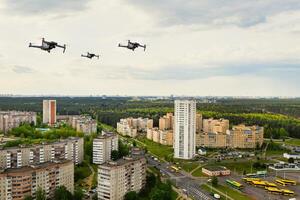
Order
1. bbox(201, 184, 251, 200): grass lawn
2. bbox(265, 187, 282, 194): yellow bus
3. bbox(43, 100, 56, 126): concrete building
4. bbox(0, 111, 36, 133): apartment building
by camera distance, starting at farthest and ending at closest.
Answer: bbox(43, 100, 56, 126): concrete building, bbox(0, 111, 36, 133): apartment building, bbox(265, 187, 282, 194): yellow bus, bbox(201, 184, 251, 200): grass lawn

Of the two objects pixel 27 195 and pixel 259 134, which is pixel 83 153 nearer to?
pixel 27 195

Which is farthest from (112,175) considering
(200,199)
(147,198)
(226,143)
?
(226,143)

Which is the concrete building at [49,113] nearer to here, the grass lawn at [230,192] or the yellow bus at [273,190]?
the grass lawn at [230,192]

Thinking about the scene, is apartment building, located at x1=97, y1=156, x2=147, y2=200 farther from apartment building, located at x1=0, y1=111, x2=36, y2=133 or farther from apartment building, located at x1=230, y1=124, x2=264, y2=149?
apartment building, located at x1=0, y1=111, x2=36, y2=133

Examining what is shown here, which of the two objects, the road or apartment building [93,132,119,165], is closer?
the road

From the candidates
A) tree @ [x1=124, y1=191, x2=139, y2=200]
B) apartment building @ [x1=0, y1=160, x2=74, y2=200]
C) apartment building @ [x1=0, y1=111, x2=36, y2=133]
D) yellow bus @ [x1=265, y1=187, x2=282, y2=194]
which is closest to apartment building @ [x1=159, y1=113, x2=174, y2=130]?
apartment building @ [x1=0, y1=111, x2=36, y2=133]

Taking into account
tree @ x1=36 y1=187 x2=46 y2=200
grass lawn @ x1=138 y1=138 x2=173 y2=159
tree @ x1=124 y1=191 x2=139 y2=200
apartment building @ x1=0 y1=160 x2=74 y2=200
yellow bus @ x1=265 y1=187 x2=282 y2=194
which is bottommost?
yellow bus @ x1=265 y1=187 x2=282 y2=194

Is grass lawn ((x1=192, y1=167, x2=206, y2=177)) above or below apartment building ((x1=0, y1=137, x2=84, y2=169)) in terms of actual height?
below

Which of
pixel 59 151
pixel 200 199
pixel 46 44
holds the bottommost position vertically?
pixel 200 199
